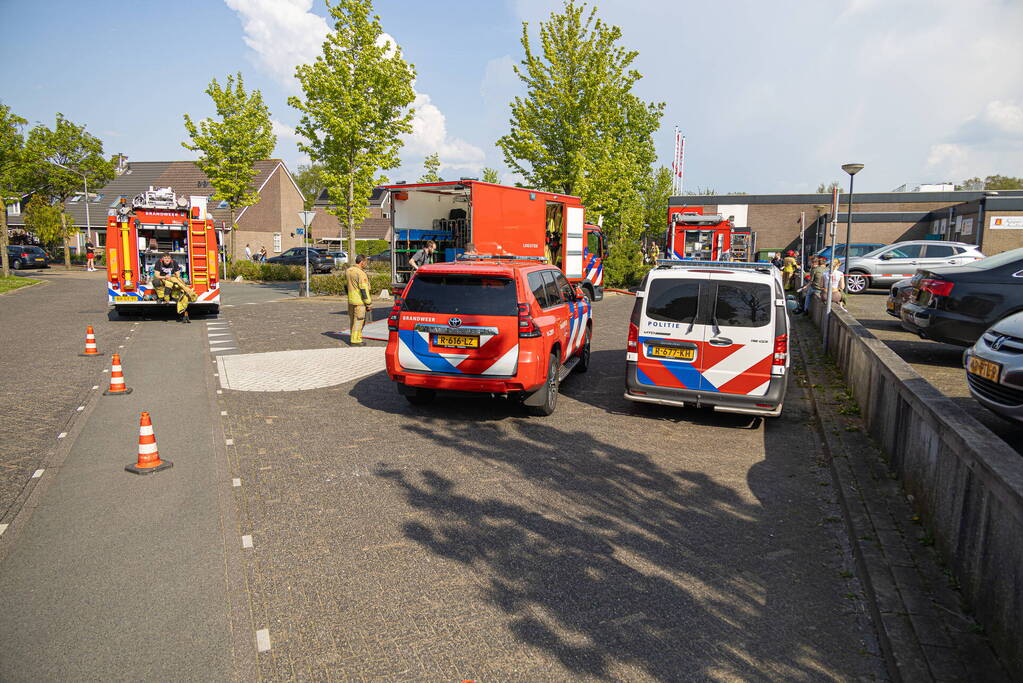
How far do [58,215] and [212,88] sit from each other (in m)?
13.7

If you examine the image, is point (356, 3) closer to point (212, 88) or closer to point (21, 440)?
point (212, 88)

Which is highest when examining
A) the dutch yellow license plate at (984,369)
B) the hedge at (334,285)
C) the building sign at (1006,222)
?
the building sign at (1006,222)

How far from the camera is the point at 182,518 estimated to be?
201 inches

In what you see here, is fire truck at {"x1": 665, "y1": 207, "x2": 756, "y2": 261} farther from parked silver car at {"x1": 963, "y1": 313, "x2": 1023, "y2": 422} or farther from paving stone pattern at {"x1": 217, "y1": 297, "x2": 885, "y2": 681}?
parked silver car at {"x1": 963, "y1": 313, "x2": 1023, "y2": 422}

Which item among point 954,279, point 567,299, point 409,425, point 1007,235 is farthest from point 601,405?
point 1007,235

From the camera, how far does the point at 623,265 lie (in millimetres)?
29938

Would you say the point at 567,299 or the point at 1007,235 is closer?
the point at 567,299

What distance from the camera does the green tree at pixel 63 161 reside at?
125 feet

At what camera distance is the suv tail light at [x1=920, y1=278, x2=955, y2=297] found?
9.41m

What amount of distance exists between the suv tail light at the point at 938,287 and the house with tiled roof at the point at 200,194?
168 ft

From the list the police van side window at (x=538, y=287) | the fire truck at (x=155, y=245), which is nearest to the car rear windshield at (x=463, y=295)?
the police van side window at (x=538, y=287)

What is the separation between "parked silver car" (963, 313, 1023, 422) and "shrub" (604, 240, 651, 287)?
2290 centimetres

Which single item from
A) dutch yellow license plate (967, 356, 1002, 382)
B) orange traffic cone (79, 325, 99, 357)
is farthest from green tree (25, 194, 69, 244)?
dutch yellow license plate (967, 356, 1002, 382)

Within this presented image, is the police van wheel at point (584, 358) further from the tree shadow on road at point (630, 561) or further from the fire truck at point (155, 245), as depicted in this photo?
the fire truck at point (155, 245)
